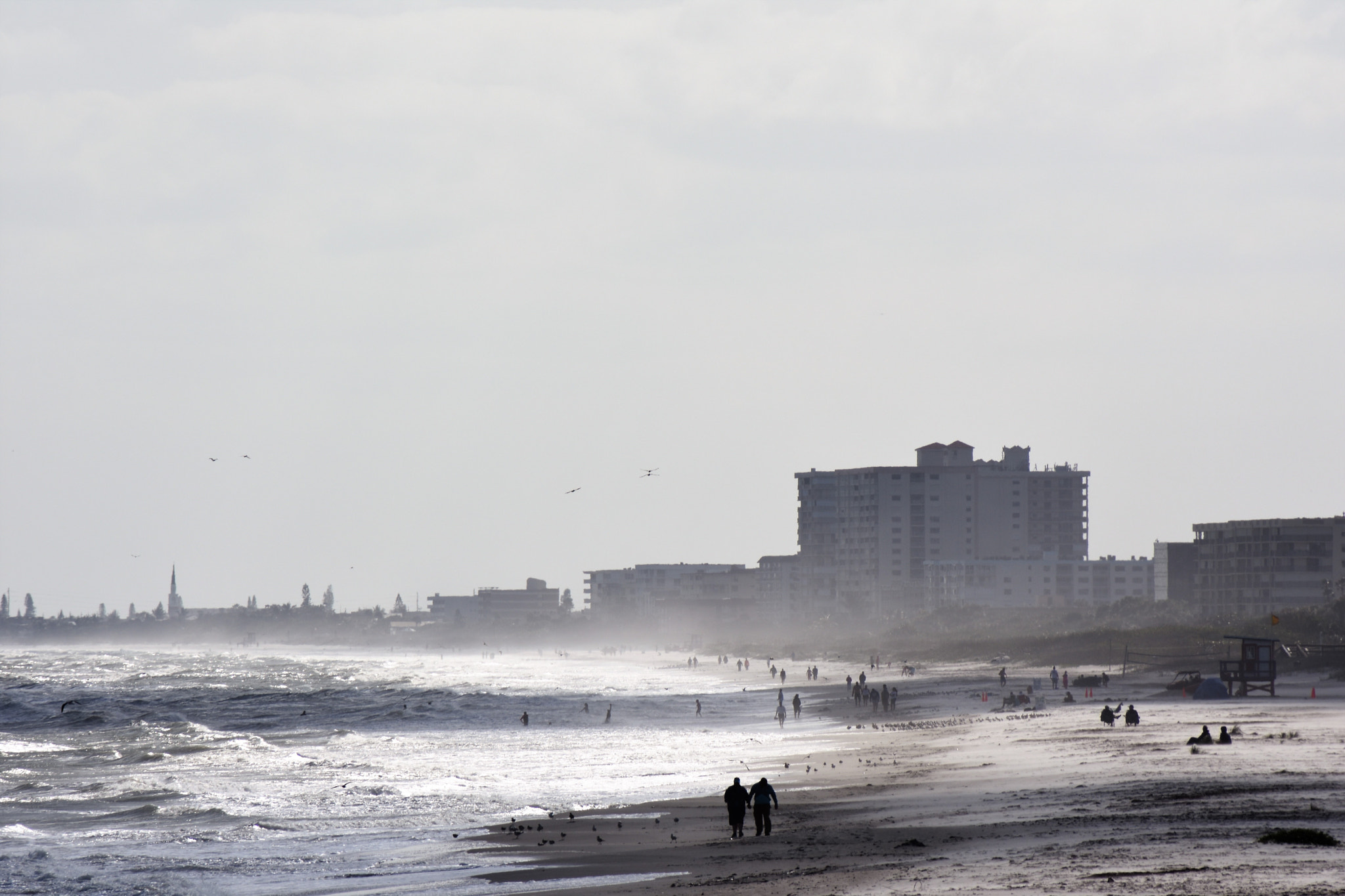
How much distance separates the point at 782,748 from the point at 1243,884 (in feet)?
113

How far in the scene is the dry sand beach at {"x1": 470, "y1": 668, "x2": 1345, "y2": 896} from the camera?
1673 centimetres

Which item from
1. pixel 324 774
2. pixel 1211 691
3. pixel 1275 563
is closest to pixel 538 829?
pixel 324 774

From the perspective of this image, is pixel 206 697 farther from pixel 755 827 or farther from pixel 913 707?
pixel 755 827

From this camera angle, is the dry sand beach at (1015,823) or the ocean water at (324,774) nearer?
the dry sand beach at (1015,823)

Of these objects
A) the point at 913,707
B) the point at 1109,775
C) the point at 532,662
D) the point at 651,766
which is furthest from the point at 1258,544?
the point at 1109,775

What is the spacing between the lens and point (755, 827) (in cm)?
2584

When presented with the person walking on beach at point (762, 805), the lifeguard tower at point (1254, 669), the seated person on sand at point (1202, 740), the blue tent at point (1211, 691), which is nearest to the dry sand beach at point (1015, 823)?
the person walking on beach at point (762, 805)

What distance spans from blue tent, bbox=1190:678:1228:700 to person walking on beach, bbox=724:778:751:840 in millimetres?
35858

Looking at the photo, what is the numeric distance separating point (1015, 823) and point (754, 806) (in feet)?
16.9

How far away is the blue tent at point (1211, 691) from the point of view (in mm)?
55031

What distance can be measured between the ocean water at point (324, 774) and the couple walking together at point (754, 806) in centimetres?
440

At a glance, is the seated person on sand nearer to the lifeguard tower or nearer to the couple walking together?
the couple walking together

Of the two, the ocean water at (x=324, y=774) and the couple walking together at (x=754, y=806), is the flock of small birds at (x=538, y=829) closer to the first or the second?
the ocean water at (x=324, y=774)

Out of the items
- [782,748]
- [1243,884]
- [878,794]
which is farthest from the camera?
[782,748]
